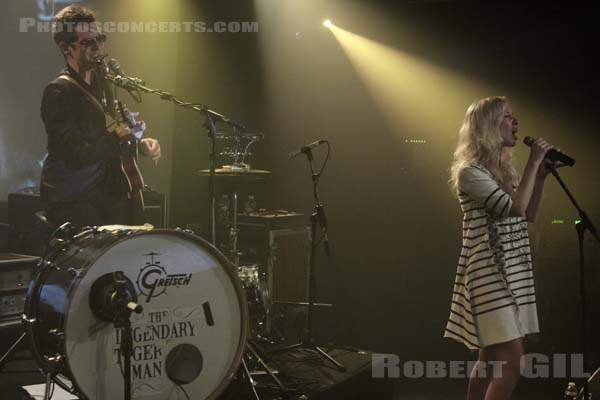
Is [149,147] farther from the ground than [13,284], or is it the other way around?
[149,147]

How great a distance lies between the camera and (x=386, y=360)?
4.21 m

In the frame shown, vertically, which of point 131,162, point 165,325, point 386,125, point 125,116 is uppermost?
point 386,125

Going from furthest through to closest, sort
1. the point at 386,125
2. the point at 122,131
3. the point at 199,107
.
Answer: the point at 386,125 → the point at 199,107 → the point at 122,131

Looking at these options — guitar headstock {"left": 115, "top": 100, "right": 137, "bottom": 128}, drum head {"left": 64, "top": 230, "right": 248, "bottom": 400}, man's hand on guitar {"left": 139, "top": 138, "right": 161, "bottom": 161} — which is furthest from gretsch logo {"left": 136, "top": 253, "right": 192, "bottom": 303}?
guitar headstock {"left": 115, "top": 100, "right": 137, "bottom": 128}

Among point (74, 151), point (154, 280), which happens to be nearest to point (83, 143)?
point (74, 151)

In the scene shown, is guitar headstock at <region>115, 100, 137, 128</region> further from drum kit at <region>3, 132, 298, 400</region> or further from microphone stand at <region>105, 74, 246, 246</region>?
drum kit at <region>3, 132, 298, 400</region>

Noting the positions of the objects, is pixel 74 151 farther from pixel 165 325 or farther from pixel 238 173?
pixel 238 173

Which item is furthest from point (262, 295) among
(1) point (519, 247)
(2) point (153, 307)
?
(1) point (519, 247)

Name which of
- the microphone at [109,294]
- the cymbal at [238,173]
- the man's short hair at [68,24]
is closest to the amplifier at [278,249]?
the cymbal at [238,173]

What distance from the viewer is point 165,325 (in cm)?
268

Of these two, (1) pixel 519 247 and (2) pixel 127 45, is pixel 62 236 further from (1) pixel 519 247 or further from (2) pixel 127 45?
(2) pixel 127 45

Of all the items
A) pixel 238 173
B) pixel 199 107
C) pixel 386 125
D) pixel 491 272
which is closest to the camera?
pixel 491 272

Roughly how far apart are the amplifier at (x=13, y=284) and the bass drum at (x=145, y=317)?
1.03 m

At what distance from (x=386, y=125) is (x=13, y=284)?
400cm
